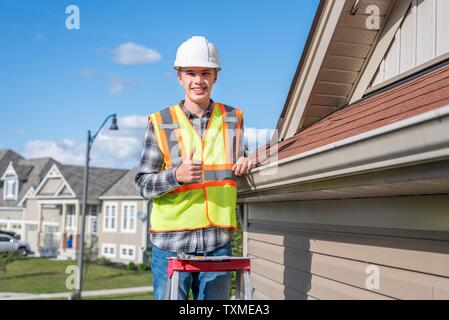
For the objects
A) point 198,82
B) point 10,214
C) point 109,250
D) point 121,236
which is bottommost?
point 109,250

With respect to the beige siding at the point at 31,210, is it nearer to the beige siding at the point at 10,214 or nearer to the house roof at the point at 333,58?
the beige siding at the point at 10,214

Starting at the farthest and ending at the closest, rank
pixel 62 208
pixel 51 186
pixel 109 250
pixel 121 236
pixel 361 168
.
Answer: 1. pixel 51 186
2. pixel 62 208
3. pixel 109 250
4. pixel 121 236
5. pixel 361 168

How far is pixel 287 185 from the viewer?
3664 mm

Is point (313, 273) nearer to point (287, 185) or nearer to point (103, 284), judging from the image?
point (287, 185)

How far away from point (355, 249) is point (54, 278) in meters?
24.3

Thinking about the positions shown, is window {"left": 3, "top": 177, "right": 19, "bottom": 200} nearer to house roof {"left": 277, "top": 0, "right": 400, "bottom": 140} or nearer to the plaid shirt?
A: house roof {"left": 277, "top": 0, "right": 400, "bottom": 140}

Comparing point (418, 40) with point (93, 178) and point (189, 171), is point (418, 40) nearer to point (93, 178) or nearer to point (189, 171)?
point (189, 171)

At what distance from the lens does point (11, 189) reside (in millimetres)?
46281

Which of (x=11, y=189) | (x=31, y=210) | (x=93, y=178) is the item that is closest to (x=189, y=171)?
(x=93, y=178)

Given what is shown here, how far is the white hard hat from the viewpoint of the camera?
3.37 meters

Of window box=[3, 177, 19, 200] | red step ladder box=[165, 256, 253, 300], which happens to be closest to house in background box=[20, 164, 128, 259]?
window box=[3, 177, 19, 200]

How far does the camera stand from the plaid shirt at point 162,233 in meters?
3.32

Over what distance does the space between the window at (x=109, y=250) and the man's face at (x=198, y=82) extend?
1328 inches

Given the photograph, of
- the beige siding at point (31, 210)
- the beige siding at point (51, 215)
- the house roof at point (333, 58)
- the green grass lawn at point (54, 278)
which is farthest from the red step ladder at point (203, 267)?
the beige siding at point (31, 210)
